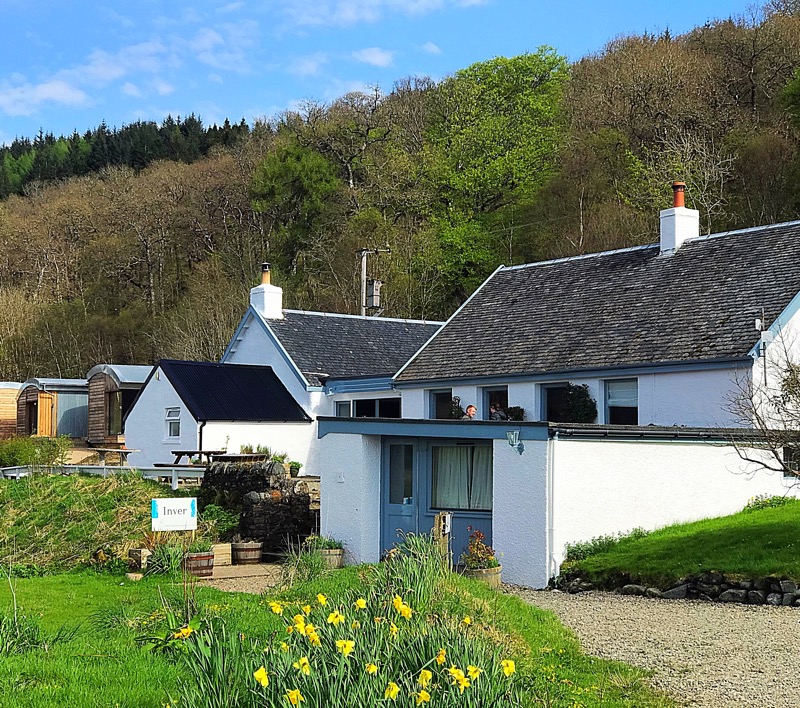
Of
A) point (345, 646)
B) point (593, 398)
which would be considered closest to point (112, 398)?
point (593, 398)

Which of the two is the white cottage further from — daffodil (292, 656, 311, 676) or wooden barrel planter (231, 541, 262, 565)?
daffodil (292, 656, 311, 676)

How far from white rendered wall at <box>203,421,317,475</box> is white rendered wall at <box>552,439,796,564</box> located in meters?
14.9

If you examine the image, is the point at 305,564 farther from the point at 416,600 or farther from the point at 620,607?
the point at 416,600

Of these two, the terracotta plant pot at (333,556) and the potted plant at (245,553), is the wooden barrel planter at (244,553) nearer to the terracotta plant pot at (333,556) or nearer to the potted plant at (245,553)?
the potted plant at (245,553)

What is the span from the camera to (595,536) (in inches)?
688

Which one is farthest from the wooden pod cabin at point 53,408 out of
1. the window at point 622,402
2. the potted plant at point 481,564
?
the potted plant at point 481,564

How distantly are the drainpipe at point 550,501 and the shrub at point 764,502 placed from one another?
498cm

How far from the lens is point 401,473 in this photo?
782 inches

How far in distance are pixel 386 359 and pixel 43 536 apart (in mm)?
14361

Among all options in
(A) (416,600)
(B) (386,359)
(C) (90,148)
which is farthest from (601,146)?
(C) (90,148)

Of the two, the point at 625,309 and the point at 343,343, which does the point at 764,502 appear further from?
the point at 343,343

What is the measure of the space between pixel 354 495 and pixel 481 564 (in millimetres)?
4282

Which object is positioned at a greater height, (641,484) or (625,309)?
(625,309)

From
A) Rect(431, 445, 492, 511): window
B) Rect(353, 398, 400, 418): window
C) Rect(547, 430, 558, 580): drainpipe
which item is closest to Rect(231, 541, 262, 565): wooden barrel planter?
Rect(431, 445, 492, 511): window
